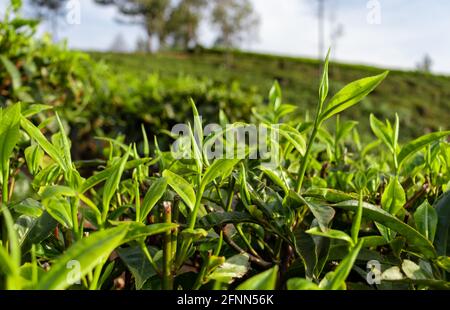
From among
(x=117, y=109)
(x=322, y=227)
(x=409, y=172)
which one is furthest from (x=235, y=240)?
(x=117, y=109)

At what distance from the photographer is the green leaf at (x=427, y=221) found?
2.46 ft

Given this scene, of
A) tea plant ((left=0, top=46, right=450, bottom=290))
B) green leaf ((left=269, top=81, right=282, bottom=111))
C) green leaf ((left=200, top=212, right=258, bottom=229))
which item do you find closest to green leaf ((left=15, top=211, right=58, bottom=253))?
tea plant ((left=0, top=46, right=450, bottom=290))

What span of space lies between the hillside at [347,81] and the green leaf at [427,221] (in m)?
10.6

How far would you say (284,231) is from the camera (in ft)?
2.57

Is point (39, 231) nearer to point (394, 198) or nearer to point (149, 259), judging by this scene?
point (149, 259)

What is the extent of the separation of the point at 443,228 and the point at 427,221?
0.04m

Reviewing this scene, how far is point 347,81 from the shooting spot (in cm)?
2159

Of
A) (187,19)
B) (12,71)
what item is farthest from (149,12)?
(12,71)

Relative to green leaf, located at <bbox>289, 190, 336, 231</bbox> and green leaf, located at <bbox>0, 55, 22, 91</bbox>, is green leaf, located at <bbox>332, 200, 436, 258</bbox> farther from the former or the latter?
green leaf, located at <bbox>0, 55, 22, 91</bbox>

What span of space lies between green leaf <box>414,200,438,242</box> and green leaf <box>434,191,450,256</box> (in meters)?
0.02

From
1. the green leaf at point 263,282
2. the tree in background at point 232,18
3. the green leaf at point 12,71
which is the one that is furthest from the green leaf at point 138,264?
the tree in background at point 232,18

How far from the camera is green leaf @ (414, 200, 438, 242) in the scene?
751mm
